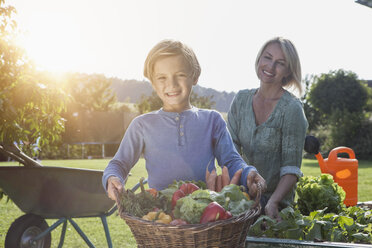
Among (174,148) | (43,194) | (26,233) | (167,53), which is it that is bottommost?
(26,233)

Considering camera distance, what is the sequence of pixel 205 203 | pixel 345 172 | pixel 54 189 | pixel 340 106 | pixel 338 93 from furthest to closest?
pixel 338 93 → pixel 340 106 → pixel 54 189 → pixel 345 172 → pixel 205 203

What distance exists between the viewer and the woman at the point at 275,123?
2326mm

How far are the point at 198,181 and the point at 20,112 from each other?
2.25m

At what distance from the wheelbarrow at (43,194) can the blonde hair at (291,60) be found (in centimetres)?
158

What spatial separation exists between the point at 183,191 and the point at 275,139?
44.2 inches

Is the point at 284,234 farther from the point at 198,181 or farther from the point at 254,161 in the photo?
the point at 254,161

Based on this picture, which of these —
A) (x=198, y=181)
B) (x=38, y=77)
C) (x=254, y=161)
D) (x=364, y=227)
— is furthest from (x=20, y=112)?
(x=364, y=227)

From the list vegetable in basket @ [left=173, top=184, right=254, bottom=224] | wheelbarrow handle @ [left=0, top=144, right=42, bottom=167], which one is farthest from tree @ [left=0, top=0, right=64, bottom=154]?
vegetable in basket @ [left=173, top=184, right=254, bottom=224]

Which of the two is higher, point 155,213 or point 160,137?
point 160,137

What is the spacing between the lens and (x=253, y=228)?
70.4 inches

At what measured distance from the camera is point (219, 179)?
1573mm

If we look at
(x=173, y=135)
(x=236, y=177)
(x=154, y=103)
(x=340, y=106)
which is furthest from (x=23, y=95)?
(x=154, y=103)

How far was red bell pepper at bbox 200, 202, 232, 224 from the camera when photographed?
125cm

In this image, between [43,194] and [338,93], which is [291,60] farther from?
[338,93]
